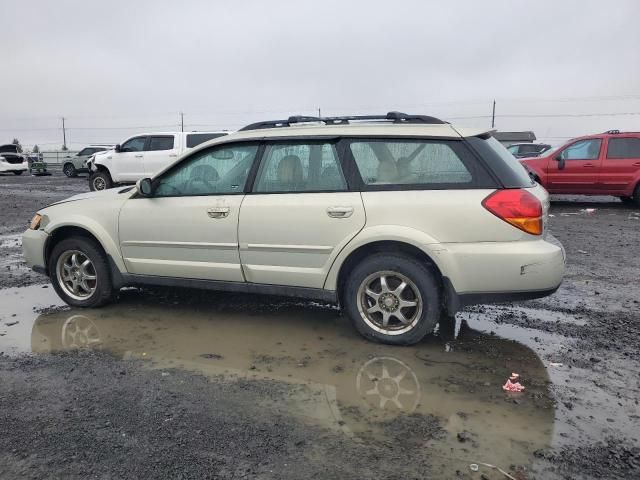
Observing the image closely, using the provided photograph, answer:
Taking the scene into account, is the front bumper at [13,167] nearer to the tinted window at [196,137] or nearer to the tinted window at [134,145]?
the tinted window at [134,145]

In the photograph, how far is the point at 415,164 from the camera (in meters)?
4.07

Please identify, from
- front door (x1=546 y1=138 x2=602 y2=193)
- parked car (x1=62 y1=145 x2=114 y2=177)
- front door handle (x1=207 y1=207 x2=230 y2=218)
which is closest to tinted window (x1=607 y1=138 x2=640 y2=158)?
front door (x1=546 y1=138 x2=602 y2=193)

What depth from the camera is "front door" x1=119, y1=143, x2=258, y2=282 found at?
4477mm

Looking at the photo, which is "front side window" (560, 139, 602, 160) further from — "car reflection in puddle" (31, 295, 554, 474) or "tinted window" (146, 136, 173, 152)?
"tinted window" (146, 136, 173, 152)

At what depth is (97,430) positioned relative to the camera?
2920 millimetres

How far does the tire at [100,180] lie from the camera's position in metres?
16.7

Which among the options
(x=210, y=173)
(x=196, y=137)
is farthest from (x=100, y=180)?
(x=210, y=173)

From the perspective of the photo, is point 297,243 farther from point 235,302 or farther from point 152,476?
point 152,476

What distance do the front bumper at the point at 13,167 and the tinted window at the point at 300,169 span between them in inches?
1175

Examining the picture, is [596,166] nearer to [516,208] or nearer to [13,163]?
[516,208]

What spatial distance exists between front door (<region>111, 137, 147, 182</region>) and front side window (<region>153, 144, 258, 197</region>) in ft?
39.9

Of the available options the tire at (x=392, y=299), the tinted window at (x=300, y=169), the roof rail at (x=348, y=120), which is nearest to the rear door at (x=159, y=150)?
the roof rail at (x=348, y=120)

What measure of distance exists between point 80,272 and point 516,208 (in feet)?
13.0

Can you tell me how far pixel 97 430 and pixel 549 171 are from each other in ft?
40.6
